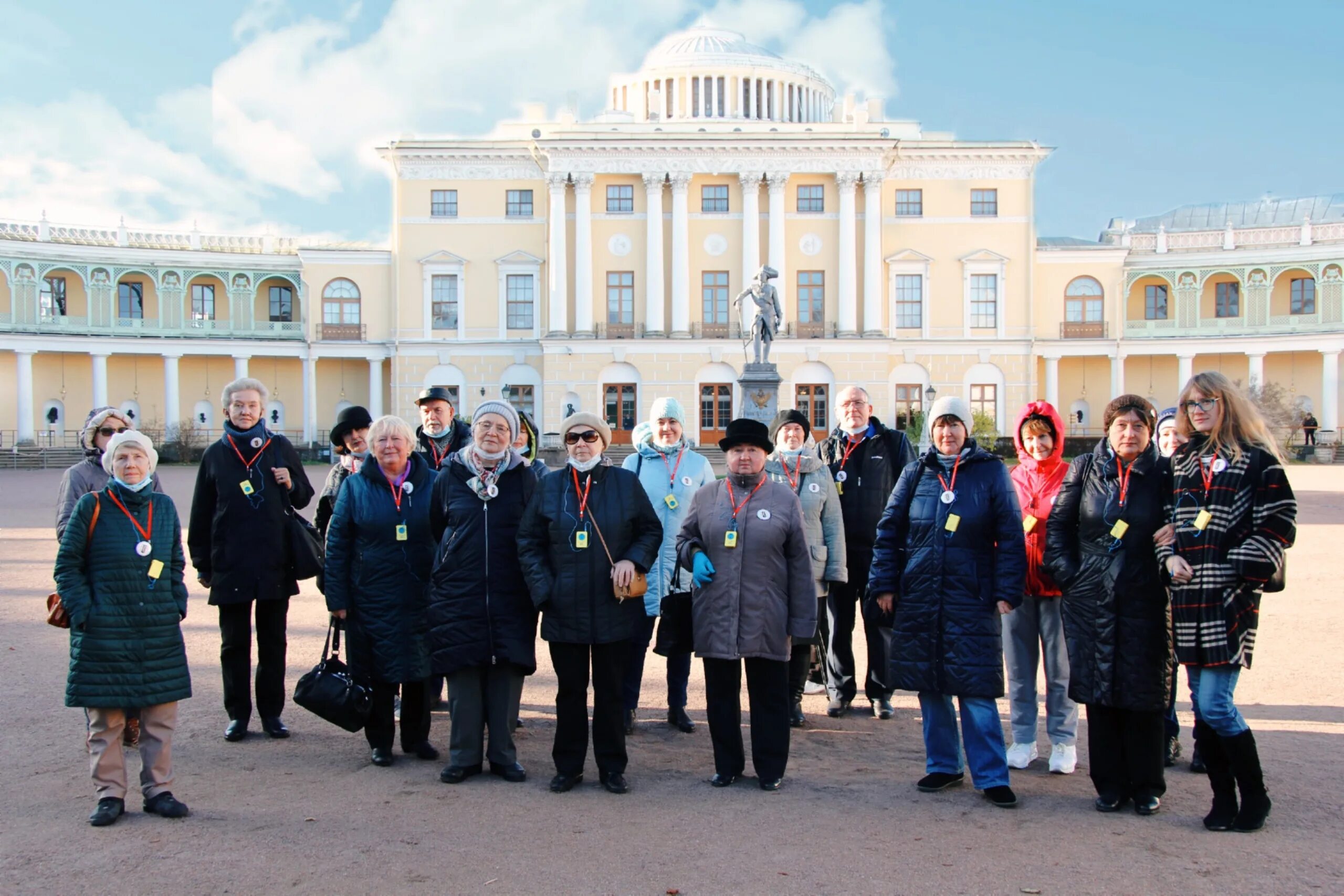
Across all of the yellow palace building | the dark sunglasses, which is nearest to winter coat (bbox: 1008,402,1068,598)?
the dark sunglasses

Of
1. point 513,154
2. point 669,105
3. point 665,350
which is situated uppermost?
point 669,105

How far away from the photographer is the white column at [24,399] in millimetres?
42969

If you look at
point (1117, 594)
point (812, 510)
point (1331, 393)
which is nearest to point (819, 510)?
point (812, 510)

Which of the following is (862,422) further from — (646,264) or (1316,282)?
(1316,282)

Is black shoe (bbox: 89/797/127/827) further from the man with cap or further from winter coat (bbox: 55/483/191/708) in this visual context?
the man with cap

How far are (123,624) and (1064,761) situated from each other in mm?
4807

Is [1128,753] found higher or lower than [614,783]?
higher

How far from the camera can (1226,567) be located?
16.3 ft

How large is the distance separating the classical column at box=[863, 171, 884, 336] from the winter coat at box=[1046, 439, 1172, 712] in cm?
3746

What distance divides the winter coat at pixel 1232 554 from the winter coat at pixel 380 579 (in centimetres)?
384

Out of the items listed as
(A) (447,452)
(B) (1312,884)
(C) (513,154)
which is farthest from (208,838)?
(C) (513,154)

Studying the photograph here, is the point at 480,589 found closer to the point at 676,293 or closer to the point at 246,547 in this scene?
the point at 246,547

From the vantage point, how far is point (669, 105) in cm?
5038

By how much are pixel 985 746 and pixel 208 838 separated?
3642mm
